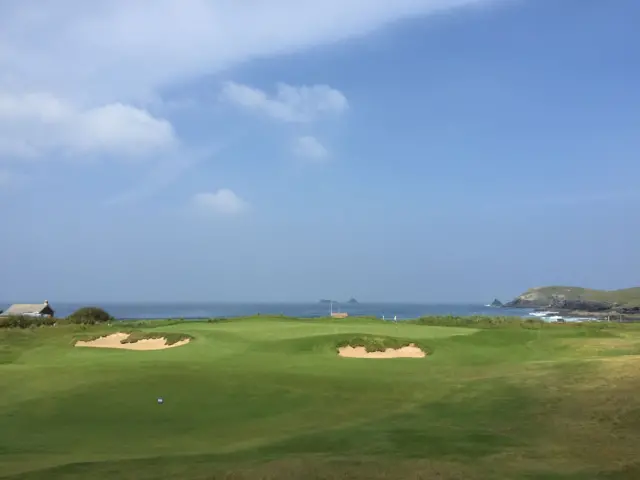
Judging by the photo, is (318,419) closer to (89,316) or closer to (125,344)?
(125,344)

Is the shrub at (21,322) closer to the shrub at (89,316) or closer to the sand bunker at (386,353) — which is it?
the shrub at (89,316)

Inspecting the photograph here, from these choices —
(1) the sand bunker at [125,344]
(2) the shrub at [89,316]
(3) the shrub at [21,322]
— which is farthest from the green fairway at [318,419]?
(2) the shrub at [89,316]

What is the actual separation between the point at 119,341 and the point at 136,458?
28.0 metres

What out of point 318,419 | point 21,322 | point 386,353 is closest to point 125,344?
point 386,353

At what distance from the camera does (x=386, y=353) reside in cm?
3094

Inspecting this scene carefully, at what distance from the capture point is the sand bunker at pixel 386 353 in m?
30.3

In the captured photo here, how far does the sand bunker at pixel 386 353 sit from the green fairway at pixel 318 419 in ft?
8.47

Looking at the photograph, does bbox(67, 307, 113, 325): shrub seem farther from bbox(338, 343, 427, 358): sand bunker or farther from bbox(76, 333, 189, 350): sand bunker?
bbox(338, 343, 427, 358): sand bunker

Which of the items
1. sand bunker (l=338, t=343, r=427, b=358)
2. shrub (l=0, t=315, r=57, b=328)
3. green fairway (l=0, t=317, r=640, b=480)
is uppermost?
shrub (l=0, t=315, r=57, b=328)

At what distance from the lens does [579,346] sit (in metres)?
33.1

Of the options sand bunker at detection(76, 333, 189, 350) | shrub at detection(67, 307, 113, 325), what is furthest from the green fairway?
shrub at detection(67, 307, 113, 325)

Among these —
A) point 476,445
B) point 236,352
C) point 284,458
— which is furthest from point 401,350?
point 284,458

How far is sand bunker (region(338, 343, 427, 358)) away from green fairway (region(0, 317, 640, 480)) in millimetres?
2583

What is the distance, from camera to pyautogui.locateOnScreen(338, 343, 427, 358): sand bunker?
30312mm
